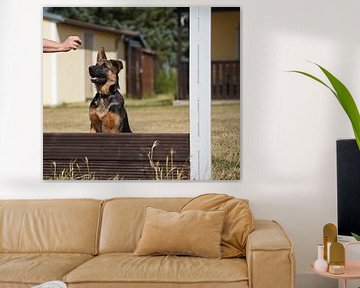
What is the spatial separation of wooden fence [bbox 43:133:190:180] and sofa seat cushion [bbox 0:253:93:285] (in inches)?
29.7

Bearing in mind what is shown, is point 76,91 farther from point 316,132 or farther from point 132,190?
point 316,132

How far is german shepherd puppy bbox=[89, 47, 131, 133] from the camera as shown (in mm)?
5418

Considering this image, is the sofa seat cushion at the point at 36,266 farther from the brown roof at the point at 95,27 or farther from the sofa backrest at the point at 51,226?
the brown roof at the point at 95,27

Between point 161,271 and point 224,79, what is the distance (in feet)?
5.38

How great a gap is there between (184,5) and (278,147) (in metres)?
1.21

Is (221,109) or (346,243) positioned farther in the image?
(221,109)

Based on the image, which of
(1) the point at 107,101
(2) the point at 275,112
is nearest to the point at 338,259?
(2) the point at 275,112

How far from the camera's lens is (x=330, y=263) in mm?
4277

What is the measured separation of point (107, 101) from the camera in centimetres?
543

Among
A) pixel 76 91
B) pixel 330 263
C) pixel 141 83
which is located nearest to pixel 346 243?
pixel 330 263

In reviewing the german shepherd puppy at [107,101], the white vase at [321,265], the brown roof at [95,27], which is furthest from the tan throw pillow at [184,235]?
the brown roof at [95,27]

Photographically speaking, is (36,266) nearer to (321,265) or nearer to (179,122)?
(179,122)

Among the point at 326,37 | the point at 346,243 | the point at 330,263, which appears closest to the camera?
the point at 330,263

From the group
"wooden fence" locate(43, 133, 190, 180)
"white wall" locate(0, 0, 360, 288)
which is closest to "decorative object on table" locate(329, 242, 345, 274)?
"white wall" locate(0, 0, 360, 288)
